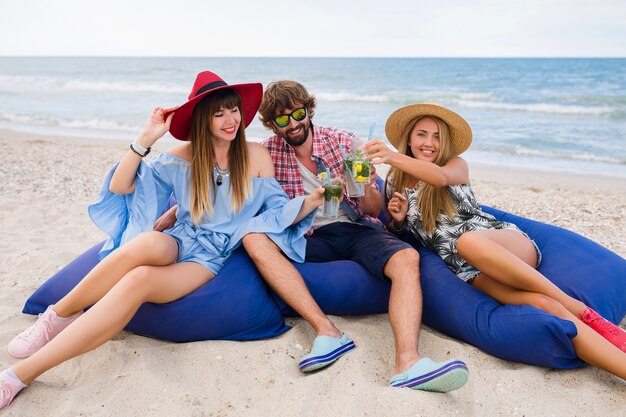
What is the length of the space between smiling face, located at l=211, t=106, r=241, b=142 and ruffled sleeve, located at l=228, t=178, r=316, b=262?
0.36 m

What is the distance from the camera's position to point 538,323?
102 inches

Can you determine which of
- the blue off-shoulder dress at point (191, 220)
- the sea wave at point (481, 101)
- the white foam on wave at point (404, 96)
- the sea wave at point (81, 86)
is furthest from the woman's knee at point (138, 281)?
the sea wave at point (81, 86)

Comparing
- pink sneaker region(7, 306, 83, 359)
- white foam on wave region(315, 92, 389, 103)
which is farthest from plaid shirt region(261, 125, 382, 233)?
white foam on wave region(315, 92, 389, 103)

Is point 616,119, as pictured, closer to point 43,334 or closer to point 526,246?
point 526,246

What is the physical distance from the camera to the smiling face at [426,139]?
3.38 m

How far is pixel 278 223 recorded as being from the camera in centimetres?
315

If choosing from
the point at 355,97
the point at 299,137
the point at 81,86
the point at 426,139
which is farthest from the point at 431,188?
the point at 81,86

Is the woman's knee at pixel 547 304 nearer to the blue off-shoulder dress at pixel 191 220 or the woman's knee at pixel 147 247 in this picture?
the blue off-shoulder dress at pixel 191 220

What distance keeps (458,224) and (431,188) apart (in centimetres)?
27

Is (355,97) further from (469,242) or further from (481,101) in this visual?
(469,242)

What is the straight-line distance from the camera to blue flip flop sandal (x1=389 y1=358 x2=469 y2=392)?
2.27m

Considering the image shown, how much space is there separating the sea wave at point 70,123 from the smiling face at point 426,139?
10.8 m
